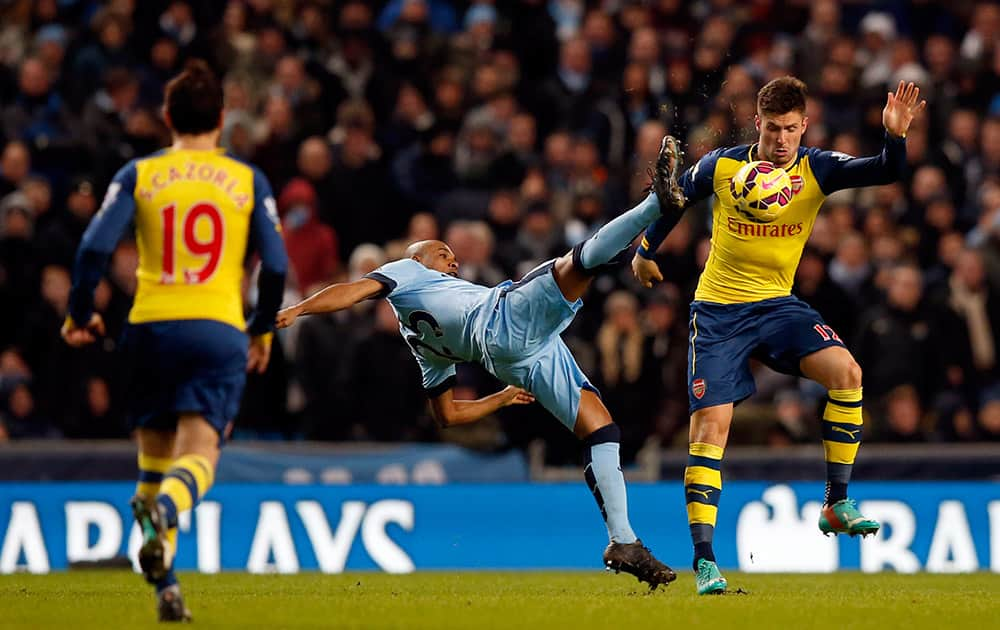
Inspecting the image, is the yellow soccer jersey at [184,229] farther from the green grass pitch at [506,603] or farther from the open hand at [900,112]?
the open hand at [900,112]

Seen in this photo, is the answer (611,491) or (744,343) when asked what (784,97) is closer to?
(744,343)

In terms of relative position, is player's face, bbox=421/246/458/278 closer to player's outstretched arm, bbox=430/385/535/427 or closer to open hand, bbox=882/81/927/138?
player's outstretched arm, bbox=430/385/535/427

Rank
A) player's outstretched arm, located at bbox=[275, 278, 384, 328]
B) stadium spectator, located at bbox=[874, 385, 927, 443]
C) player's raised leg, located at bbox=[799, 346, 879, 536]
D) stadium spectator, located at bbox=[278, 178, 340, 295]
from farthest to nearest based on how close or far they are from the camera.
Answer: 1. stadium spectator, located at bbox=[278, 178, 340, 295]
2. stadium spectator, located at bbox=[874, 385, 927, 443]
3. player's raised leg, located at bbox=[799, 346, 879, 536]
4. player's outstretched arm, located at bbox=[275, 278, 384, 328]

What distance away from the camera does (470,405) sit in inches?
415

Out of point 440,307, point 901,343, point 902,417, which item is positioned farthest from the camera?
point 901,343

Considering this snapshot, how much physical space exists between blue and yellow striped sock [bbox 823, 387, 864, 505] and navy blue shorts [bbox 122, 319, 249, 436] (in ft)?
12.6

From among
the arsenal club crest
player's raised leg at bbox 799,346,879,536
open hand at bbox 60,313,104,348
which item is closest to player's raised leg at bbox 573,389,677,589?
the arsenal club crest

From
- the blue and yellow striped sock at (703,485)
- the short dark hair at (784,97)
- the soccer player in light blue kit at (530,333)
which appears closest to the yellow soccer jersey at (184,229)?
the soccer player in light blue kit at (530,333)

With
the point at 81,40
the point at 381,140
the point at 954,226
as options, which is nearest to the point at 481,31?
the point at 381,140

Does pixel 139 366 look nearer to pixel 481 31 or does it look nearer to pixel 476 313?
pixel 476 313

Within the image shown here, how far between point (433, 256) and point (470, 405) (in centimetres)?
93

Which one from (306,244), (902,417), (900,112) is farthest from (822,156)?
(306,244)

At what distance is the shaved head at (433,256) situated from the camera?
10617mm

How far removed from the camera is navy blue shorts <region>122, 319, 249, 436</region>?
765 centimetres
